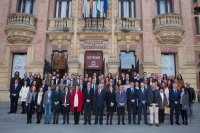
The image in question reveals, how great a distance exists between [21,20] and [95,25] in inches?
234

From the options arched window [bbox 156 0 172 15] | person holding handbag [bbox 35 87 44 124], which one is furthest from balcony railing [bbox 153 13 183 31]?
person holding handbag [bbox 35 87 44 124]

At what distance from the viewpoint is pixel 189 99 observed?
9.73 metres

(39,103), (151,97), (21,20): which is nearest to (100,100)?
(151,97)

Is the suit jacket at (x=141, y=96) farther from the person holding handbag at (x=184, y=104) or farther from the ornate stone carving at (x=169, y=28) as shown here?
the ornate stone carving at (x=169, y=28)

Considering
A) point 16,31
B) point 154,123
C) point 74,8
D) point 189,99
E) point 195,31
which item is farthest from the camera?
point 195,31

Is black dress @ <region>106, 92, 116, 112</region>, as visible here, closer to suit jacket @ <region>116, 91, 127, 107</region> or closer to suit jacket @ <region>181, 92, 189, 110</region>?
suit jacket @ <region>116, 91, 127, 107</region>

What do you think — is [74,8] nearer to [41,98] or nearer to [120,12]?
[120,12]

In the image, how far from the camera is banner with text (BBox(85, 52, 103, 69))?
583 inches

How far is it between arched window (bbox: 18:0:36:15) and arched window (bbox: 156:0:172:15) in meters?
11.0

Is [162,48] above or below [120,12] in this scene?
below

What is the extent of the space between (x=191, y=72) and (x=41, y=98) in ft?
38.3

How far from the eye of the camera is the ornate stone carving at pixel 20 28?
45.7 feet

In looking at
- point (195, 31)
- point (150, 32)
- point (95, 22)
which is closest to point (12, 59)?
point (95, 22)

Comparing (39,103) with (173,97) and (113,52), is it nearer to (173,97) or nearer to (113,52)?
(173,97)
